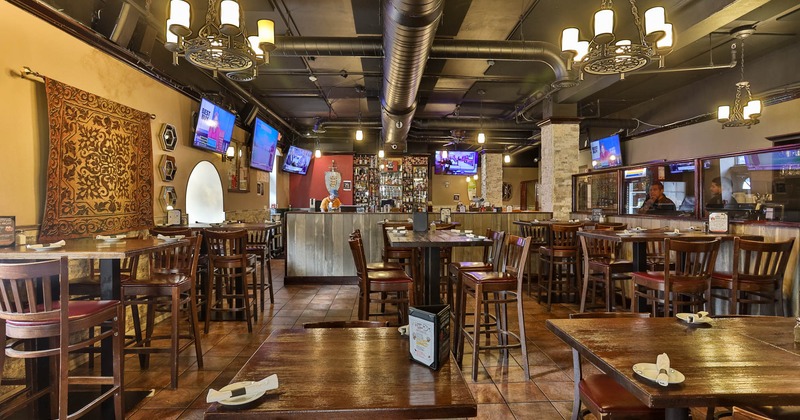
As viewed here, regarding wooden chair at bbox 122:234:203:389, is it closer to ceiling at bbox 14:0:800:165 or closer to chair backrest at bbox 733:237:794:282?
ceiling at bbox 14:0:800:165

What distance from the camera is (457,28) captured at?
222 inches

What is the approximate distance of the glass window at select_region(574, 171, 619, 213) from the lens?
6.28m

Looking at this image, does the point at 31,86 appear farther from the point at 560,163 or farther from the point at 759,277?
the point at 560,163

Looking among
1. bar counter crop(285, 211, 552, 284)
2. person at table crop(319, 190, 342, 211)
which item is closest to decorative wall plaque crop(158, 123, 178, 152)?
bar counter crop(285, 211, 552, 284)

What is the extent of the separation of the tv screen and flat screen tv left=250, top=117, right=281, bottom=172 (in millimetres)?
2201

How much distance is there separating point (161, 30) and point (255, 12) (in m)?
1.09

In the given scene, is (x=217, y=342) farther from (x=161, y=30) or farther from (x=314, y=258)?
(x=161, y=30)

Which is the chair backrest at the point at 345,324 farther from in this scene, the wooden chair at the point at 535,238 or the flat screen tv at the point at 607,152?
the flat screen tv at the point at 607,152

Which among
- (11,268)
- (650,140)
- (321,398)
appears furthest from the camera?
(650,140)

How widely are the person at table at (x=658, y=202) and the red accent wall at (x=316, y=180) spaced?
A: 8.89 metres

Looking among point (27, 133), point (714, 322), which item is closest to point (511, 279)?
point (714, 322)

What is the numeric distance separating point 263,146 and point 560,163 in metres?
6.17

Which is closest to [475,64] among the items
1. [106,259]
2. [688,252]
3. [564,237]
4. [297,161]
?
[564,237]

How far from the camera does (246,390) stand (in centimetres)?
109
